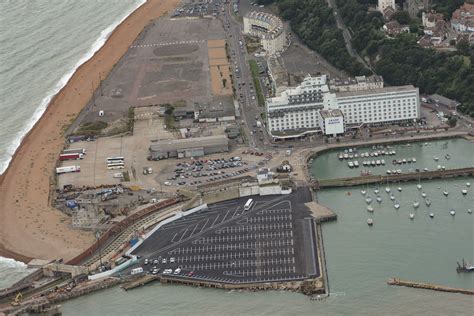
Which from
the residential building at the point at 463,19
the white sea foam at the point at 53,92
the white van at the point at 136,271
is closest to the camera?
the white van at the point at 136,271

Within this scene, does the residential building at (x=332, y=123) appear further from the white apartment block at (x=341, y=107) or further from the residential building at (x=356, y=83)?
the residential building at (x=356, y=83)

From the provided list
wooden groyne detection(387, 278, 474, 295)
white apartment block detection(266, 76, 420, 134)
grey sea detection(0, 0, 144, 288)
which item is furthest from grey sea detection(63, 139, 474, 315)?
grey sea detection(0, 0, 144, 288)

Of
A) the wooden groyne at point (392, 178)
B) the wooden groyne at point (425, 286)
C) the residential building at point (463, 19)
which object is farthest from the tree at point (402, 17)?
the wooden groyne at point (425, 286)

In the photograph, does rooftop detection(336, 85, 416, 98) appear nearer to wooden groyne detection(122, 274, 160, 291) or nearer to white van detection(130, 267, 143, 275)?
white van detection(130, 267, 143, 275)

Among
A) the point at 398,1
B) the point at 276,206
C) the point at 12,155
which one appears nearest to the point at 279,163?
the point at 276,206

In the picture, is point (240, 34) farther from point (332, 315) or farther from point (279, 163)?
point (332, 315)

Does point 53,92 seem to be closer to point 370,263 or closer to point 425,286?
point 370,263
